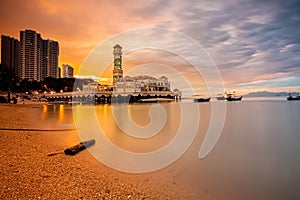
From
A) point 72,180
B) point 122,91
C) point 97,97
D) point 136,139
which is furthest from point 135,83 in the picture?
point 72,180

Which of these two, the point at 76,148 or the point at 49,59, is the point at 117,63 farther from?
the point at 76,148

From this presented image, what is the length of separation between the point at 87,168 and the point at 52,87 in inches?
3976

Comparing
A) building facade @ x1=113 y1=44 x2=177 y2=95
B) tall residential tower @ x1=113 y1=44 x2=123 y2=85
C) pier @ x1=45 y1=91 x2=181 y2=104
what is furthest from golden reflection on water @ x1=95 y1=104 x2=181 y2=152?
tall residential tower @ x1=113 y1=44 x2=123 y2=85


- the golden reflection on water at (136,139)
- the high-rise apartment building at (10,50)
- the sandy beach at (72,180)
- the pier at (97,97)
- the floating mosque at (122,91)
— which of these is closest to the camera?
the sandy beach at (72,180)

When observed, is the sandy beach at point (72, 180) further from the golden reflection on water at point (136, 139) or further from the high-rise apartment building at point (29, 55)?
the high-rise apartment building at point (29, 55)

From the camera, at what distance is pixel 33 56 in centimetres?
13225

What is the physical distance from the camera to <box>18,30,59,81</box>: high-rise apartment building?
5079 inches

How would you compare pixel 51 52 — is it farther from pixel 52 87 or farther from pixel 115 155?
pixel 115 155

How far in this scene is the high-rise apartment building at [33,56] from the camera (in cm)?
12900

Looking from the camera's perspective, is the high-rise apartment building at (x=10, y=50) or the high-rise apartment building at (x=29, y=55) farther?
the high-rise apartment building at (x=10, y=50)

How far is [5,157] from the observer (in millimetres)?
7320

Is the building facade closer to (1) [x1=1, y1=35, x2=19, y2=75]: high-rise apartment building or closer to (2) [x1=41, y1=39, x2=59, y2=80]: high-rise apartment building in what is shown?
(2) [x1=41, y1=39, x2=59, y2=80]: high-rise apartment building

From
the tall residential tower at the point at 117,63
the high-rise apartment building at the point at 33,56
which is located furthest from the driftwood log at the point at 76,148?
the tall residential tower at the point at 117,63

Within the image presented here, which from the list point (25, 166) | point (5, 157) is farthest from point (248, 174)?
point (5, 157)
